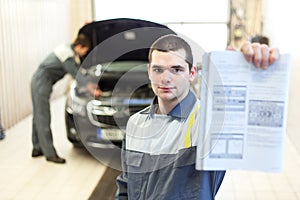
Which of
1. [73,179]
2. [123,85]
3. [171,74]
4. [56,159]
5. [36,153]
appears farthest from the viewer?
[36,153]

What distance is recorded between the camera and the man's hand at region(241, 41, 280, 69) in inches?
27.6

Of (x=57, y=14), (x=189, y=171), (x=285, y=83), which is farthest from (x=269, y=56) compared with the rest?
(x=57, y=14)

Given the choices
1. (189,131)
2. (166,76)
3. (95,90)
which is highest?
(166,76)

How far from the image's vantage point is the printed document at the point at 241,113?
71cm

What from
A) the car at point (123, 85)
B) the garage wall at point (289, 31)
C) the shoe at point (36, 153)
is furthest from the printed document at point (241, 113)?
the shoe at point (36, 153)

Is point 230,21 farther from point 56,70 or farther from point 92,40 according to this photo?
point 56,70

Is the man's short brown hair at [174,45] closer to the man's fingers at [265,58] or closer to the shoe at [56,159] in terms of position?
the man's fingers at [265,58]

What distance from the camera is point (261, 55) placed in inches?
27.8

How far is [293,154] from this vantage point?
2918 millimetres

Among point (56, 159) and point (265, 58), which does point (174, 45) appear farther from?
point (56, 159)

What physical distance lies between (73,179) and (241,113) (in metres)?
2.24

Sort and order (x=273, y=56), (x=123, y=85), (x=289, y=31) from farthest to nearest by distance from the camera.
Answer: (x=289, y=31), (x=123, y=85), (x=273, y=56)

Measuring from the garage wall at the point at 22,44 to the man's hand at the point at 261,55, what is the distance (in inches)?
148

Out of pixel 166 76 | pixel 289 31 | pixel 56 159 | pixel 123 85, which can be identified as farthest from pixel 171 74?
pixel 289 31
